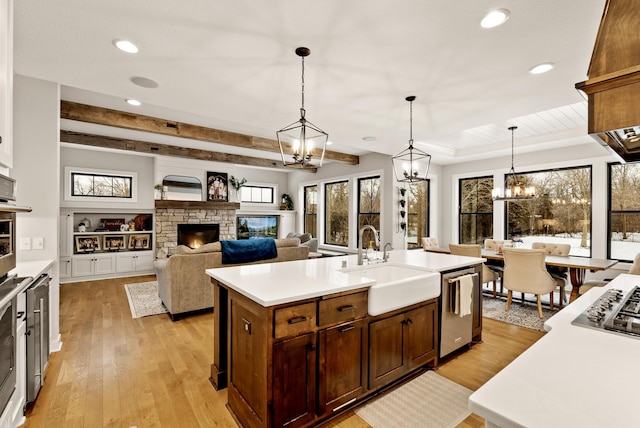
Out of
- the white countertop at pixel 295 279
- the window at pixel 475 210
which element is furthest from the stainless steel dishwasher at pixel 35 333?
the window at pixel 475 210

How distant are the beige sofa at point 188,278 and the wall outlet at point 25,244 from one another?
1.38m

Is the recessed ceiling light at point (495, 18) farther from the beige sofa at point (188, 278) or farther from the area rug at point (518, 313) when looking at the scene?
the beige sofa at point (188, 278)

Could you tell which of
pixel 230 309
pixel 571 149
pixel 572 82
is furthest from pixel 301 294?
pixel 571 149

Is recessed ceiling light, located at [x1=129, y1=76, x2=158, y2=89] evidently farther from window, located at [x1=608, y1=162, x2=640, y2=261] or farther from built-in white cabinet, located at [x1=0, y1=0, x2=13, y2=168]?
window, located at [x1=608, y1=162, x2=640, y2=261]

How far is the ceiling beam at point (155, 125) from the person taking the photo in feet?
13.2

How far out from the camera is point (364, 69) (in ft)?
8.75

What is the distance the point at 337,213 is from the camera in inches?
321

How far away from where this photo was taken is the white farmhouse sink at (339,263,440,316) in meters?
2.16

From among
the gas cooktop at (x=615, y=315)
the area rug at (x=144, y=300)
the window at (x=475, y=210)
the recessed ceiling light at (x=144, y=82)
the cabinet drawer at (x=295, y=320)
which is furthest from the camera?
the window at (x=475, y=210)

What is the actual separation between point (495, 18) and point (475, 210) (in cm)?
576

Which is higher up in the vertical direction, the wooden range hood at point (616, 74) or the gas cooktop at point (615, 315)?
the wooden range hood at point (616, 74)

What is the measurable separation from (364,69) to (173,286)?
3430mm

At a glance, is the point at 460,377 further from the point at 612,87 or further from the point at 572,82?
the point at 572,82

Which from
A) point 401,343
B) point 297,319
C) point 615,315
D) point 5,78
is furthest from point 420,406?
point 5,78
